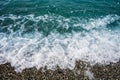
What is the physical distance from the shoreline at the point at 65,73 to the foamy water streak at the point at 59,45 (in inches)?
18.5

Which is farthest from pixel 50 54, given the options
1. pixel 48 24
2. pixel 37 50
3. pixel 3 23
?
pixel 3 23

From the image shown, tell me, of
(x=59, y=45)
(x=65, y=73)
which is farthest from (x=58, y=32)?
(x=65, y=73)

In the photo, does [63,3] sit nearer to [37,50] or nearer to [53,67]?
[37,50]

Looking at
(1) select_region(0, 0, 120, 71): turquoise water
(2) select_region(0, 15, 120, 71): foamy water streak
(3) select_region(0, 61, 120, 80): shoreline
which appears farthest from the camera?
(1) select_region(0, 0, 120, 71): turquoise water

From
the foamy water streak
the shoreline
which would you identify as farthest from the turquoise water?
the shoreline

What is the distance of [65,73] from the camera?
11.2 m

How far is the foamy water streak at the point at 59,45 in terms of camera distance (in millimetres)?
12406

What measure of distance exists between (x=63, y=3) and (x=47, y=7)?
2389mm

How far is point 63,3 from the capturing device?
2152 centimetres

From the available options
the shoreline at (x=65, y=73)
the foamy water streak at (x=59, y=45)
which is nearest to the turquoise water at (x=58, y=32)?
the foamy water streak at (x=59, y=45)

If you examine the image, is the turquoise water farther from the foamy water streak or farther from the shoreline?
the shoreline

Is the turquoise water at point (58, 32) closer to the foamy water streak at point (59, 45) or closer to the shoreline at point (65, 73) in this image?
the foamy water streak at point (59, 45)

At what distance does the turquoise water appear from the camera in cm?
1272

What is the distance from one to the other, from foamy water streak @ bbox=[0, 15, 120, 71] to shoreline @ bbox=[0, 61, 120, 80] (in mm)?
470
